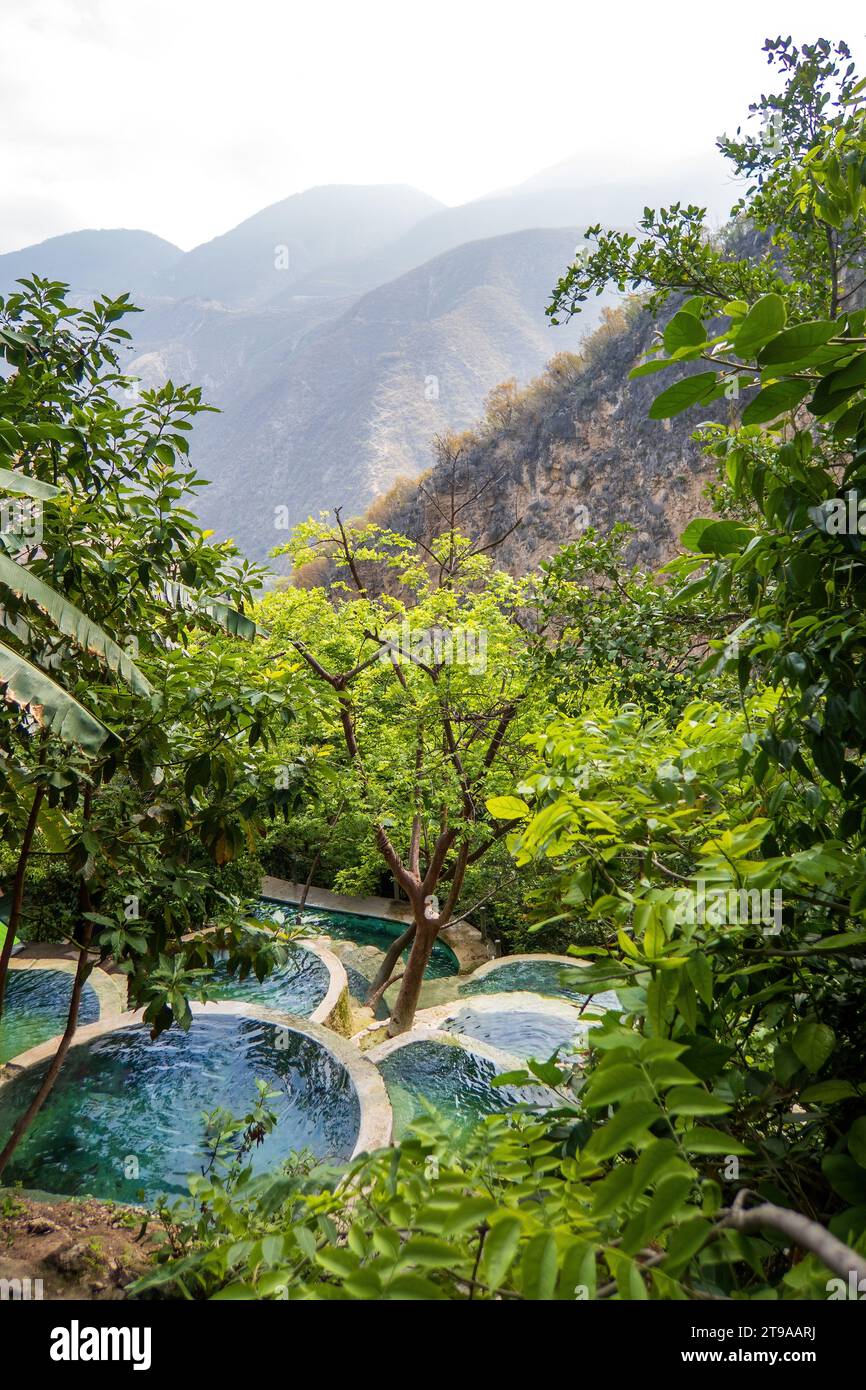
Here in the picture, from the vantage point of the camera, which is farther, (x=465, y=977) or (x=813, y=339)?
(x=465, y=977)

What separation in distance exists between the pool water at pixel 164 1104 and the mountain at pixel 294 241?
10710 cm

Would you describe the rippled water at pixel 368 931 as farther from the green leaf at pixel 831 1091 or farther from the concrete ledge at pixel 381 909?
the green leaf at pixel 831 1091

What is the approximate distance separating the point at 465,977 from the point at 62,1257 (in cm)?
779

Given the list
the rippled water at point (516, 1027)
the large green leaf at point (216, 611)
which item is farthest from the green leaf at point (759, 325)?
the rippled water at point (516, 1027)

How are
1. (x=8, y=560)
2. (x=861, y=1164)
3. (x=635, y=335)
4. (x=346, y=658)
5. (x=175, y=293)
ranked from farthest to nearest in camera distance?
(x=175, y=293), (x=635, y=335), (x=346, y=658), (x=8, y=560), (x=861, y=1164)

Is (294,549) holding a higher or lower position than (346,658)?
higher

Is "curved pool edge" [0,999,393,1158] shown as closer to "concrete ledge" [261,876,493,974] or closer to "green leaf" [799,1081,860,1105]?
"green leaf" [799,1081,860,1105]

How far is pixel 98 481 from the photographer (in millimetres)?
3750

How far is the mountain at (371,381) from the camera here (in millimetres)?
52781

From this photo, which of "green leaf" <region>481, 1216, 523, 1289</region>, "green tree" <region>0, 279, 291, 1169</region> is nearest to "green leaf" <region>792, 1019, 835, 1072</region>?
"green leaf" <region>481, 1216, 523, 1289</region>

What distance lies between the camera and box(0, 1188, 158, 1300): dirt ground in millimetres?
3592

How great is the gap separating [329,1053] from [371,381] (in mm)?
62254
